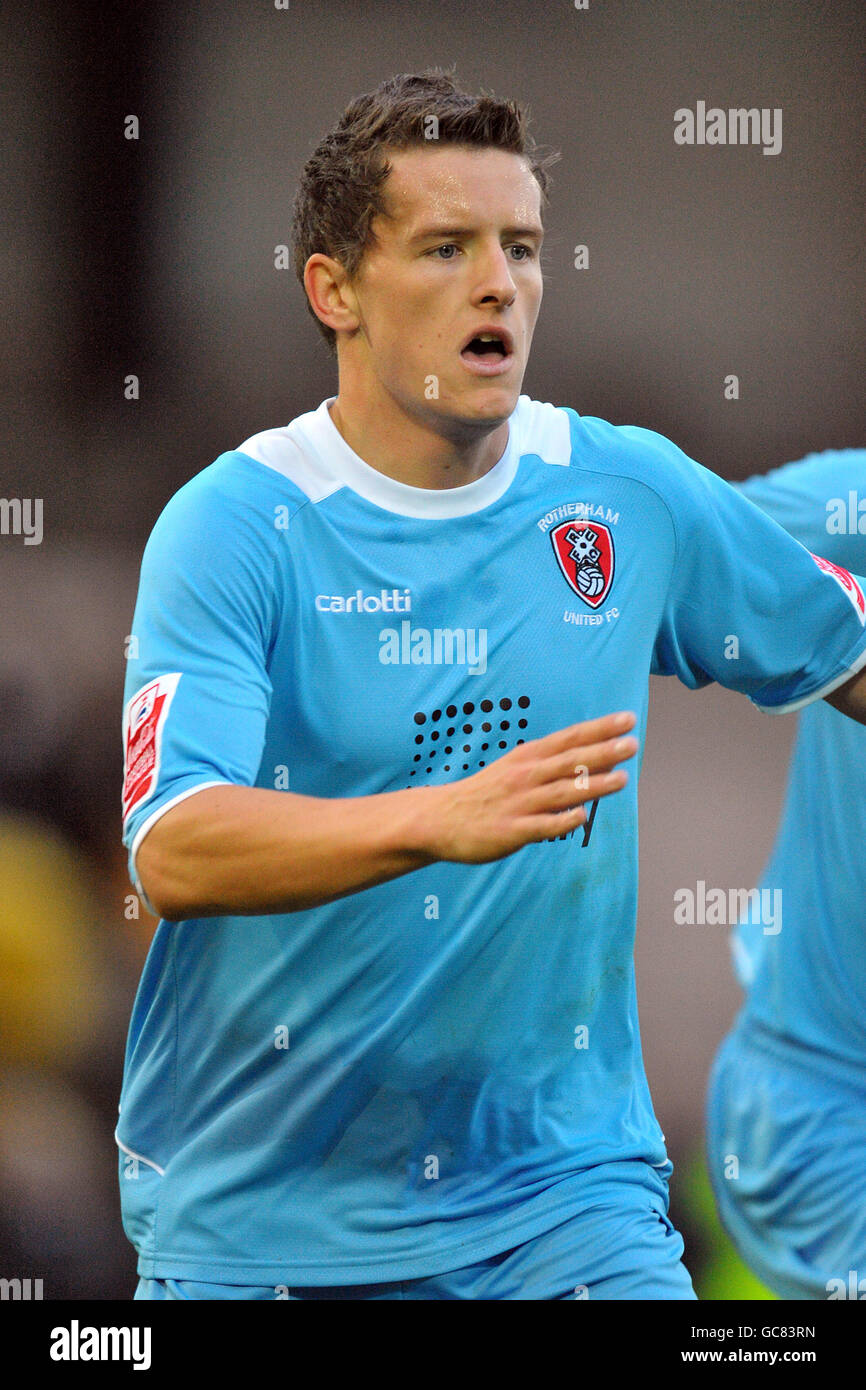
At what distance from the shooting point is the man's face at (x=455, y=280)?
6.31 feet

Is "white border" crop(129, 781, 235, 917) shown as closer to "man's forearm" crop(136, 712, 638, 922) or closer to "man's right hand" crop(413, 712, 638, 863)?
"man's forearm" crop(136, 712, 638, 922)

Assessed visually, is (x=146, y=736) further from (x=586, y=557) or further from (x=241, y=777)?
(x=586, y=557)

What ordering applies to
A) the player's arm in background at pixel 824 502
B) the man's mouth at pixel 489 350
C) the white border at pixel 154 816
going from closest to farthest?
1. the white border at pixel 154 816
2. the man's mouth at pixel 489 350
3. the player's arm in background at pixel 824 502

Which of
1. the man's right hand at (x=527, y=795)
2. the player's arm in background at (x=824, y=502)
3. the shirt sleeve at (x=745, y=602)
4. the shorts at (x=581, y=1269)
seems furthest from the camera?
the player's arm in background at (x=824, y=502)

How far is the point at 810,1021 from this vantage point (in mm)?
2553

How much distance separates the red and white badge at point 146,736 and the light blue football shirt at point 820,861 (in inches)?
46.0

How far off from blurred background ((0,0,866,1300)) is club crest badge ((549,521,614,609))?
71cm

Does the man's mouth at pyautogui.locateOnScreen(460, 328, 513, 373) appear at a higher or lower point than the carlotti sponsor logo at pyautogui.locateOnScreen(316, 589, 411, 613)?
higher

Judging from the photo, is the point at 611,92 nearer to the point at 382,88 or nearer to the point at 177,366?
the point at 382,88

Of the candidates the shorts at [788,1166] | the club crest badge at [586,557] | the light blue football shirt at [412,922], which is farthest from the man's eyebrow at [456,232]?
the shorts at [788,1166]

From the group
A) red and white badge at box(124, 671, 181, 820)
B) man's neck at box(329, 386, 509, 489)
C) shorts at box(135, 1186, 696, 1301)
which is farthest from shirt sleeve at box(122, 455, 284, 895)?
shorts at box(135, 1186, 696, 1301)

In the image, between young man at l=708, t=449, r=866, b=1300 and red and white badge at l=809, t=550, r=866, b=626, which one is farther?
young man at l=708, t=449, r=866, b=1300

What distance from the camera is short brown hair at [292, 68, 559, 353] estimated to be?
1.97 m

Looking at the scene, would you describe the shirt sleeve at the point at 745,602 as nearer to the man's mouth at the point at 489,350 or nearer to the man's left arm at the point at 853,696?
the man's left arm at the point at 853,696
